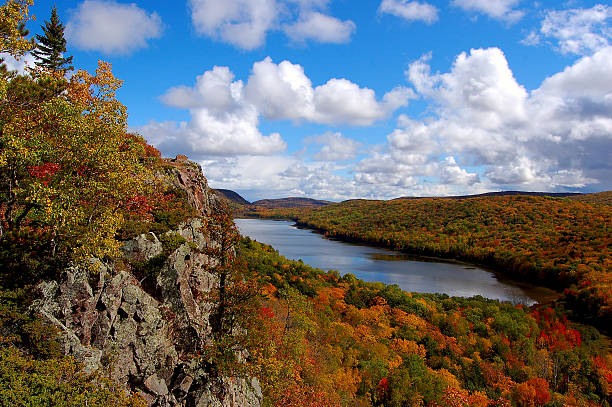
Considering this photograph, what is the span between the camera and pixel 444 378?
38750 millimetres

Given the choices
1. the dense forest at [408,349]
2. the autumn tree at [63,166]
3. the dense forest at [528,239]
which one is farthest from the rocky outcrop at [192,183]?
the dense forest at [528,239]

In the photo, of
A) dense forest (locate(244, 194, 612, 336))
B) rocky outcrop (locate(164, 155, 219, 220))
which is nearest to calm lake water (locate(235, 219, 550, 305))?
dense forest (locate(244, 194, 612, 336))

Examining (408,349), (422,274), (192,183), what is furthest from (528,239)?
(192,183)

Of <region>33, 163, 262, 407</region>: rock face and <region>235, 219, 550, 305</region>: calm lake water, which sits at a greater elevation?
<region>33, 163, 262, 407</region>: rock face

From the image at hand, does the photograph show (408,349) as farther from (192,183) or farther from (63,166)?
(63,166)

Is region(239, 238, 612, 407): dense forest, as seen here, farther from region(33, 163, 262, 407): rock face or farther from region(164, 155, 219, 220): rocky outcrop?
region(164, 155, 219, 220): rocky outcrop

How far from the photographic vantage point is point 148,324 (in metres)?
15.3

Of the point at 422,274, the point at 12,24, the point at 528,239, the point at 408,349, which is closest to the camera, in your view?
the point at 12,24

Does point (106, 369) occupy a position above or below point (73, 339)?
below

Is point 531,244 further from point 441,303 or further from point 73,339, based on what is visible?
point 73,339

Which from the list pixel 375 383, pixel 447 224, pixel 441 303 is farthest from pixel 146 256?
pixel 447 224

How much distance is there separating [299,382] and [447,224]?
536ft

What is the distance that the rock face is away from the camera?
12938mm

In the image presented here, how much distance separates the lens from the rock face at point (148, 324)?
509 inches
